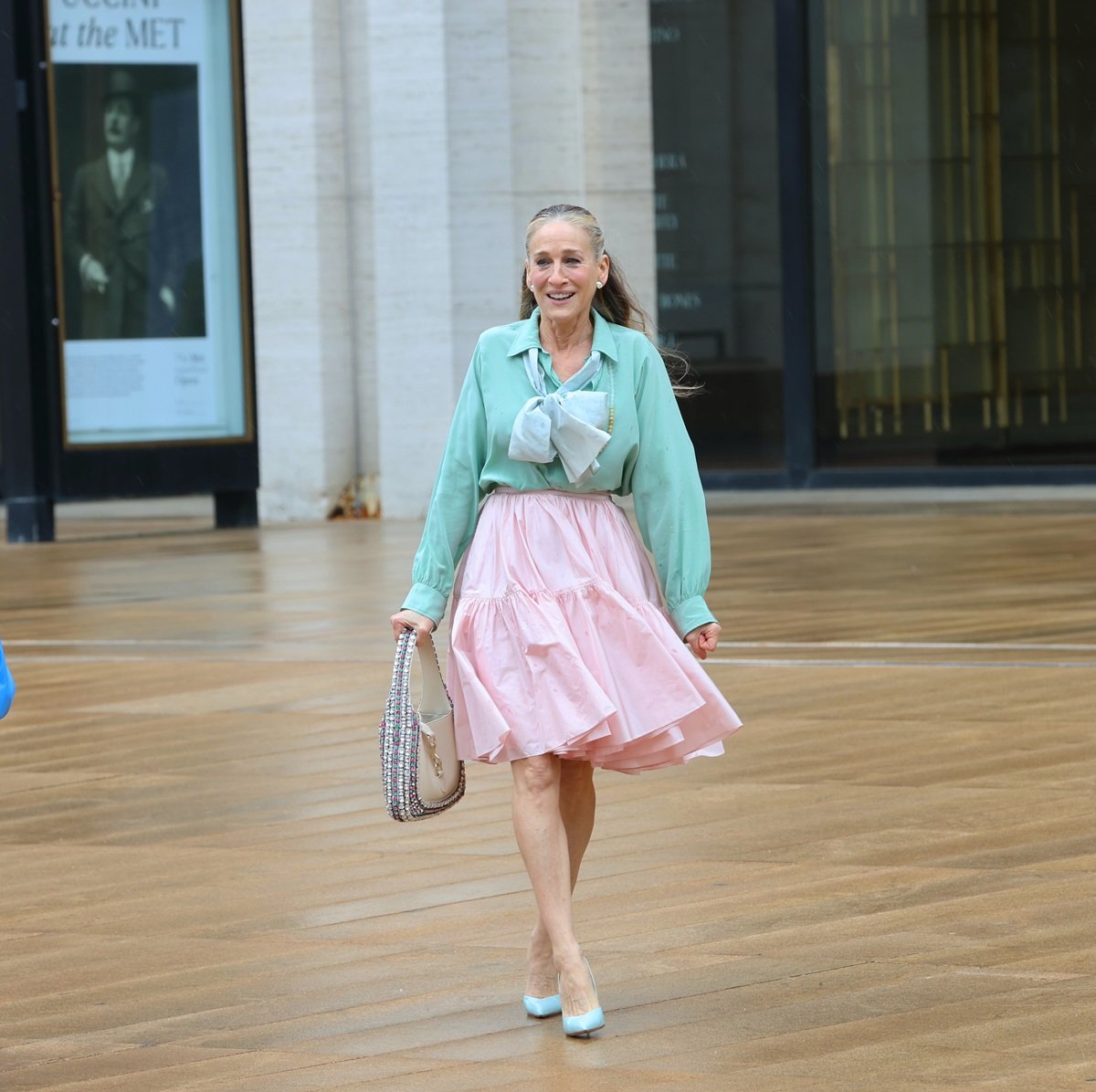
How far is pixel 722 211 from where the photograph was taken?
20.4 m

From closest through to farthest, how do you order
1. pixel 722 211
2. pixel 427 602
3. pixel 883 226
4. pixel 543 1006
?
pixel 543 1006
pixel 427 602
pixel 883 226
pixel 722 211

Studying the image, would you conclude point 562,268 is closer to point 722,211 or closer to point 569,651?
point 569,651

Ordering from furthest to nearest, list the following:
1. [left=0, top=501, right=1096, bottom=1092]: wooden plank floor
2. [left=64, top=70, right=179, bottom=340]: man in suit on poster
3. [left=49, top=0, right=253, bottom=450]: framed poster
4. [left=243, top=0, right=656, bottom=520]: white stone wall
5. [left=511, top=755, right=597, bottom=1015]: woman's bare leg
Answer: [left=243, top=0, right=656, bottom=520]: white stone wall, [left=64, top=70, right=179, bottom=340]: man in suit on poster, [left=49, top=0, right=253, bottom=450]: framed poster, [left=511, top=755, right=597, bottom=1015]: woman's bare leg, [left=0, top=501, right=1096, bottom=1092]: wooden plank floor

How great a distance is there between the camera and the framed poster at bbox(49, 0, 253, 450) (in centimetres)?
1786

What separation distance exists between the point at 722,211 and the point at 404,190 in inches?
120

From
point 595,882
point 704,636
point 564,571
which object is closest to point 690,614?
point 704,636

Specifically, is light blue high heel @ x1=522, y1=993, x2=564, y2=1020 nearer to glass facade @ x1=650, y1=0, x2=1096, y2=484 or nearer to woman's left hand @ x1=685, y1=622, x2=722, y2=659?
woman's left hand @ x1=685, y1=622, x2=722, y2=659

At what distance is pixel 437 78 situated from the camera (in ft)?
61.8

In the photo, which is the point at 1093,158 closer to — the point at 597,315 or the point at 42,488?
the point at 42,488

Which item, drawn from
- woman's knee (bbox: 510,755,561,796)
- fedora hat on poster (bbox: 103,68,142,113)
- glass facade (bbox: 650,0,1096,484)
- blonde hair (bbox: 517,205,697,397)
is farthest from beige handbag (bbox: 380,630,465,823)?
glass facade (bbox: 650,0,1096,484)

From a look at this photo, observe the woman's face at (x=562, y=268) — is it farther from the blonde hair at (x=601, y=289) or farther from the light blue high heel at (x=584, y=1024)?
the light blue high heel at (x=584, y=1024)

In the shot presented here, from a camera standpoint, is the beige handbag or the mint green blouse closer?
the beige handbag

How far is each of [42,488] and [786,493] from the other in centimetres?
636

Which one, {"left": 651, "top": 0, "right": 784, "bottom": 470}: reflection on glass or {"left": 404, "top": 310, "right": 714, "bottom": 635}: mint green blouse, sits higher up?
{"left": 651, "top": 0, "right": 784, "bottom": 470}: reflection on glass
